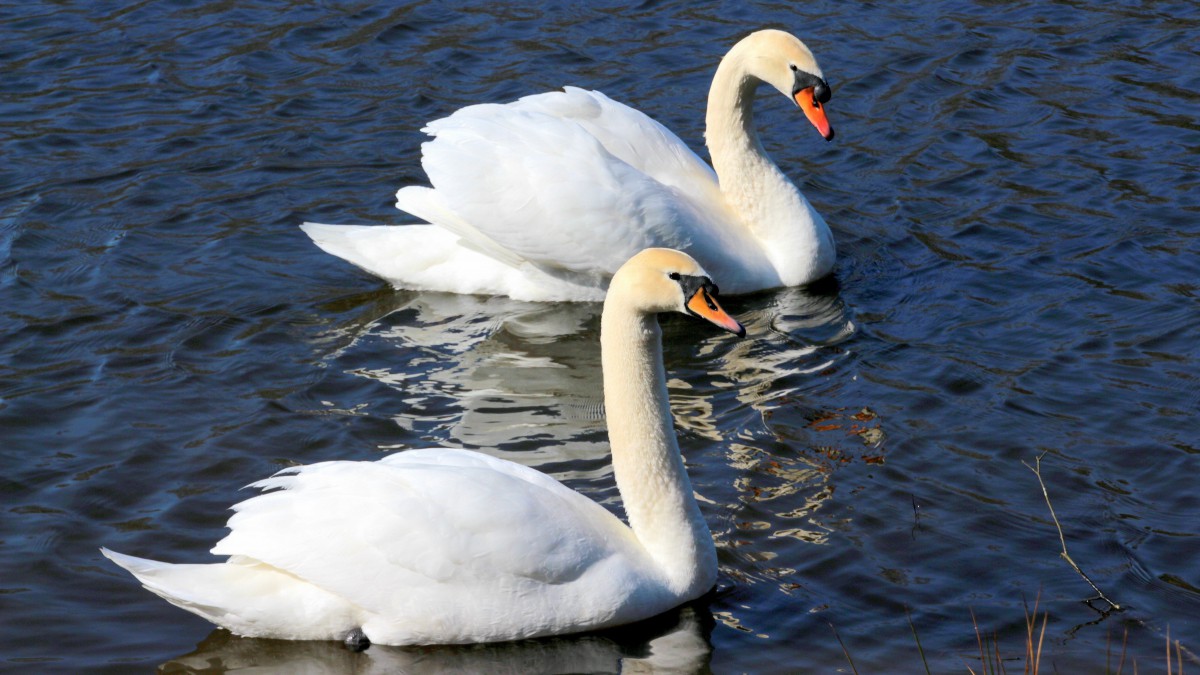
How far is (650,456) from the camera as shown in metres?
6.15

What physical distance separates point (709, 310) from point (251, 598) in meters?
1.98

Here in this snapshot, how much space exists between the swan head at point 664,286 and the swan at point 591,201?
2.90m

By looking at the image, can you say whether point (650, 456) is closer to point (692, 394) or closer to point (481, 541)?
point (481, 541)

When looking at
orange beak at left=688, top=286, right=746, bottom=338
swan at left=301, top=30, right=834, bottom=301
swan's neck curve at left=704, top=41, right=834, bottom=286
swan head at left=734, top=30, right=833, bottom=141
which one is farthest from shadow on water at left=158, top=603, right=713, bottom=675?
swan head at left=734, top=30, right=833, bottom=141

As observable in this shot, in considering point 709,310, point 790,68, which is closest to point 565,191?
point 790,68

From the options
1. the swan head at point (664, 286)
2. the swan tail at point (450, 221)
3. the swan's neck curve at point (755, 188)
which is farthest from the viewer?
the swan's neck curve at point (755, 188)

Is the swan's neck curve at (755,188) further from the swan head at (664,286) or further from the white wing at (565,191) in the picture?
the swan head at (664,286)

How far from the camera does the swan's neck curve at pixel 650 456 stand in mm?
6109

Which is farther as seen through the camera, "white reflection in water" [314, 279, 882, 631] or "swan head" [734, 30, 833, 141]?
"swan head" [734, 30, 833, 141]

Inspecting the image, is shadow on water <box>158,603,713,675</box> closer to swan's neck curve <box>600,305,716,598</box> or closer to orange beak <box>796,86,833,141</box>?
swan's neck curve <box>600,305,716,598</box>

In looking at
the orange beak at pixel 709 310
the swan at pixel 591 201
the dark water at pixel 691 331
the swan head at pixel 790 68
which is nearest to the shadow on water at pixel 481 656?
the dark water at pixel 691 331

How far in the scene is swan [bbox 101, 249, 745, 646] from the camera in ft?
19.1

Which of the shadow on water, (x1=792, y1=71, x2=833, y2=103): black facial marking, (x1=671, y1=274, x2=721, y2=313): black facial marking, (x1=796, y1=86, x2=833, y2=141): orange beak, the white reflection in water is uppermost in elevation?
(x1=671, y1=274, x2=721, y2=313): black facial marking

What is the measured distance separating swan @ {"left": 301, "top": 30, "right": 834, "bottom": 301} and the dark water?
24 cm
